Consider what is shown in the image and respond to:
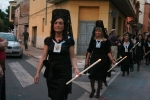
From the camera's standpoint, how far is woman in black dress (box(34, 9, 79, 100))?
4.69 metres

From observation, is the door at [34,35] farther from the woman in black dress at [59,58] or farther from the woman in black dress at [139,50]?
the woman in black dress at [59,58]


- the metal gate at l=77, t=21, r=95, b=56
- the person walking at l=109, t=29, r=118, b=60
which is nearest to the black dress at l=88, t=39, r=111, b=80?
the person walking at l=109, t=29, r=118, b=60

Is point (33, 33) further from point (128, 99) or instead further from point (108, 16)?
point (128, 99)

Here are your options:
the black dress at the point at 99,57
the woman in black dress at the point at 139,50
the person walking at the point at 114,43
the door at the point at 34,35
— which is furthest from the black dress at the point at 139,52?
the door at the point at 34,35

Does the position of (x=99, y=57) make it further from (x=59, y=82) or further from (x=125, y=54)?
(x=125, y=54)

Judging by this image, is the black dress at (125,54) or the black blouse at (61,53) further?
the black dress at (125,54)

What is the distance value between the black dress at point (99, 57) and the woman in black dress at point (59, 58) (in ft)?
8.25

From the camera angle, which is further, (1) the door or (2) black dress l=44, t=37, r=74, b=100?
(1) the door

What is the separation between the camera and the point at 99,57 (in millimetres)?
7383

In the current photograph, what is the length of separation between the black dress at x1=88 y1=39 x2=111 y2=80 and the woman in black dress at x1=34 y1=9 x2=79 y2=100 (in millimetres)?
2514

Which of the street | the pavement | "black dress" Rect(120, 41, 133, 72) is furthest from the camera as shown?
"black dress" Rect(120, 41, 133, 72)

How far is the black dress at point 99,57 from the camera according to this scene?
24.0 feet

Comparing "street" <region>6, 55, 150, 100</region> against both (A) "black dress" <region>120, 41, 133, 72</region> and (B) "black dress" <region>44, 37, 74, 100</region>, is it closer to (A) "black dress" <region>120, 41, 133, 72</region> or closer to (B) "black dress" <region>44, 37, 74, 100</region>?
(A) "black dress" <region>120, 41, 133, 72</region>

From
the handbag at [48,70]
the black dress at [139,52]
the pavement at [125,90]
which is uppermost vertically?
the handbag at [48,70]
